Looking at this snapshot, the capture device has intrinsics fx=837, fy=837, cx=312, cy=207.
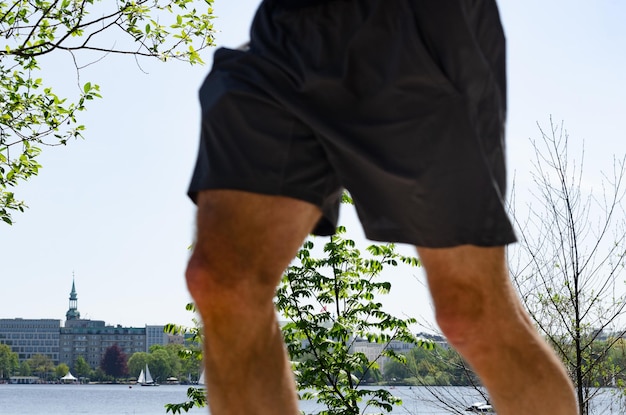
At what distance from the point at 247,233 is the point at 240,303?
0.30 ft

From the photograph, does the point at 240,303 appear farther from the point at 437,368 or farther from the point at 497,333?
the point at 437,368

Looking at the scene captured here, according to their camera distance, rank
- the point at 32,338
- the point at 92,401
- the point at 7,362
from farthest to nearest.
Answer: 1. the point at 32,338
2. the point at 7,362
3. the point at 92,401

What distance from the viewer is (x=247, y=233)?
3.54ft

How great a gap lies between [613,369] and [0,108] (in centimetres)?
572

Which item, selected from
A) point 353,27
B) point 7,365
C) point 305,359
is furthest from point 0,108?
point 7,365

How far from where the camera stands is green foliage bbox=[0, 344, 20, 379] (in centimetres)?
8725

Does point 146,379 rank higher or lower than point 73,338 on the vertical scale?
lower

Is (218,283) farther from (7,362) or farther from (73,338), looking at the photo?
(73,338)

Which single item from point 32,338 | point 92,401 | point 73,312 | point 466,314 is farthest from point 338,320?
point 73,312

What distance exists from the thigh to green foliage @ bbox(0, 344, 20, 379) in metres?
92.4

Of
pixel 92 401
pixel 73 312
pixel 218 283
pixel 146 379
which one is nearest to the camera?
pixel 218 283

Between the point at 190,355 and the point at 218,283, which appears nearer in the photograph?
the point at 218,283

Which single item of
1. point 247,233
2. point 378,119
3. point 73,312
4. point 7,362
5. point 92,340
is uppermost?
point 73,312

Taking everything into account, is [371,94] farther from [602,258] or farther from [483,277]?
[602,258]
